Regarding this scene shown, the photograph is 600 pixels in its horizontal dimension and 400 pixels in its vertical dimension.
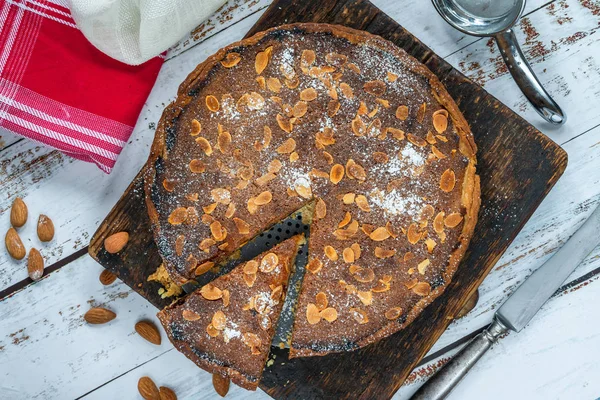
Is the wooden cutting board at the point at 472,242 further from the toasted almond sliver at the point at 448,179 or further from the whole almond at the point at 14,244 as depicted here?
the whole almond at the point at 14,244

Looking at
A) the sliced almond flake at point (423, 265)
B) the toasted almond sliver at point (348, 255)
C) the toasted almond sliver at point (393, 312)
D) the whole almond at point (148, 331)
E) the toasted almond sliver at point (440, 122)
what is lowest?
the whole almond at point (148, 331)

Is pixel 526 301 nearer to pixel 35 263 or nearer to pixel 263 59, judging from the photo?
pixel 263 59

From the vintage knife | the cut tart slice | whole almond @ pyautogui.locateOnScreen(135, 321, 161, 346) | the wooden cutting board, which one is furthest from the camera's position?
whole almond @ pyautogui.locateOnScreen(135, 321, 161, 346)

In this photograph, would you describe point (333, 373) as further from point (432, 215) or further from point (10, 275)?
point (10, 275)

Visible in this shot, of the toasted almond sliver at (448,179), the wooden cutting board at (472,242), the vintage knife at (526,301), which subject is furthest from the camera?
the vintage knife at (526,301)

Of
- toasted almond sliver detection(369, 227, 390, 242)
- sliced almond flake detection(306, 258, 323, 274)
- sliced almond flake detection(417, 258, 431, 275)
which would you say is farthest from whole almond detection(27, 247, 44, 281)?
sliced almond flake detection(417, 258, 431, 275)

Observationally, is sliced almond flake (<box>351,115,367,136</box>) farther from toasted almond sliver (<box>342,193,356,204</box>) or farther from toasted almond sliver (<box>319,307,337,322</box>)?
toasted almond sliver (<box>319,307,337,322</box>)

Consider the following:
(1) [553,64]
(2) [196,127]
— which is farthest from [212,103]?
(1) [553,64]

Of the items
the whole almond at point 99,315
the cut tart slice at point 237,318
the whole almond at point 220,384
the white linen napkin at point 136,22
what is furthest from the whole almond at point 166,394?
the white linen napkin at point 136,22
